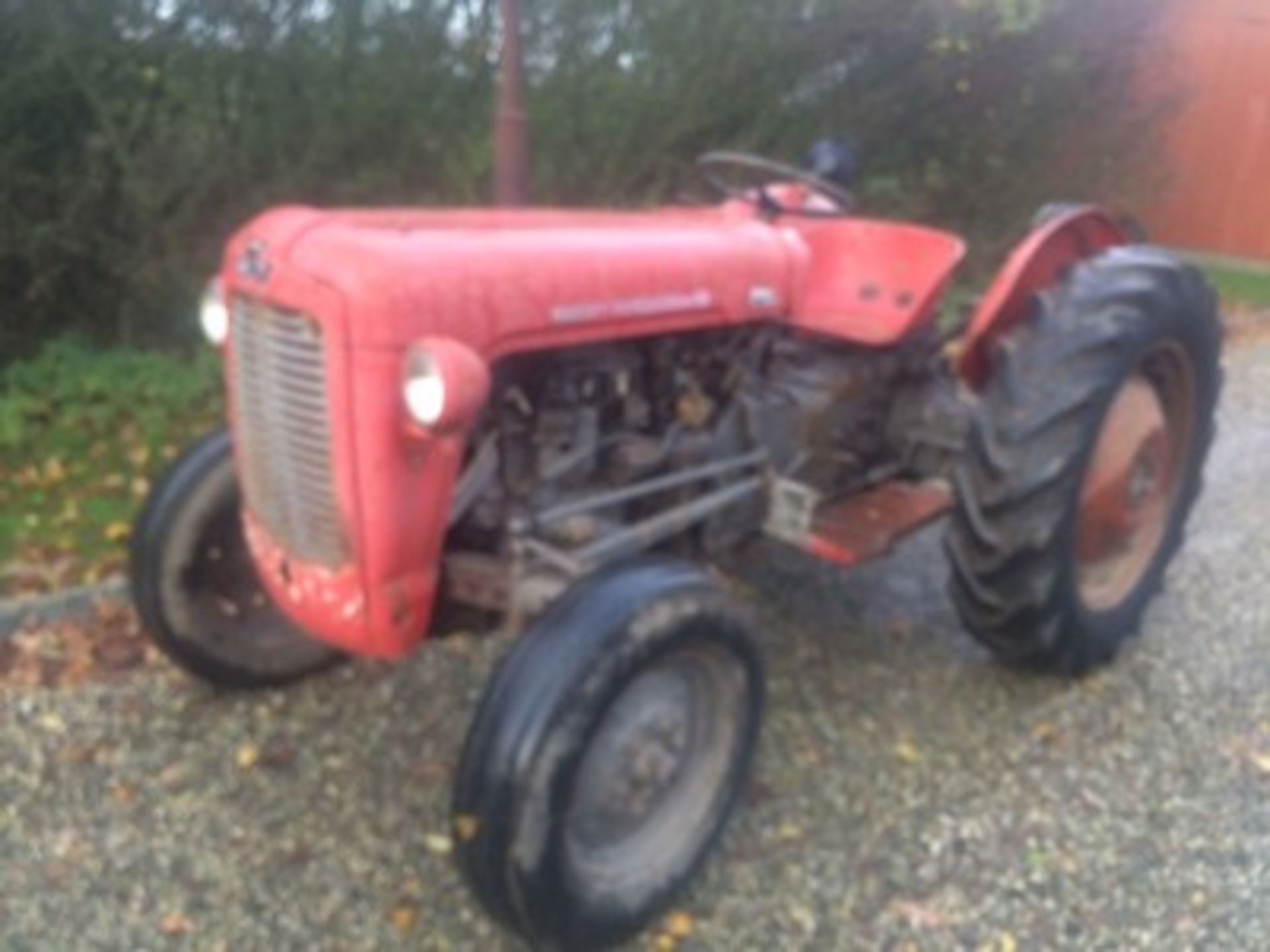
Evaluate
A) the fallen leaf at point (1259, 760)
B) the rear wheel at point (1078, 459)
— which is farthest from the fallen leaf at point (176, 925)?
the fallen leaf at point (1259, 760)

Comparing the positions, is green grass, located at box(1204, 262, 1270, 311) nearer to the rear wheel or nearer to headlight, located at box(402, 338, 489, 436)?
the rear wheel

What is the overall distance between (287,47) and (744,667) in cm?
398

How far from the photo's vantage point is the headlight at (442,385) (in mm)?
2607

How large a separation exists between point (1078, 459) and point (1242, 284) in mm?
8003

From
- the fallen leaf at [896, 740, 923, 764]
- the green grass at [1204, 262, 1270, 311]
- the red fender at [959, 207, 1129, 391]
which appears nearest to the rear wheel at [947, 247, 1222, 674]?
the red fender at [959, 207, 1129, 391]

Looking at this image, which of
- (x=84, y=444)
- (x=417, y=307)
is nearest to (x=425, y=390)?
(x=417, y=307)

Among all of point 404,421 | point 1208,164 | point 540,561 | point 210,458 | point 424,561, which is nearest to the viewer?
point 404,421

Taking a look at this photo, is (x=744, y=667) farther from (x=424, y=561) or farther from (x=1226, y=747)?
(x=1226, y=747)

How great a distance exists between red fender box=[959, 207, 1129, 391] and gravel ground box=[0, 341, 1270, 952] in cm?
88

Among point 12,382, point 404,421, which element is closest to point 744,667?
point 404,421

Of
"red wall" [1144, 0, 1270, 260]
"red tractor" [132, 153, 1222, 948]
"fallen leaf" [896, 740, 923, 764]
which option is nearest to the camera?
"red tractor" [132, 153, 1222, 948]

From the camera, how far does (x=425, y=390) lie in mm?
2631

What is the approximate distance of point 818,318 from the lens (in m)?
3.74

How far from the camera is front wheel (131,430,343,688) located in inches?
139
